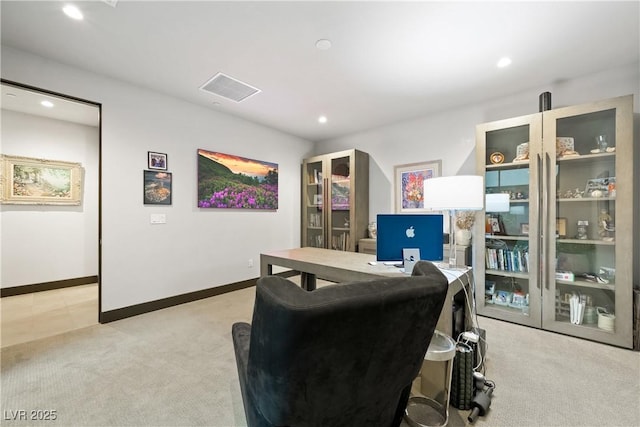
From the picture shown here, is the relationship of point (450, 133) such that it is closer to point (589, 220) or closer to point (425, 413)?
point (589, 220)

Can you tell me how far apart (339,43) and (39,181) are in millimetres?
4585

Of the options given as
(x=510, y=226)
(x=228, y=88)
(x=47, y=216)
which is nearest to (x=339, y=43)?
(x=228, y=88)

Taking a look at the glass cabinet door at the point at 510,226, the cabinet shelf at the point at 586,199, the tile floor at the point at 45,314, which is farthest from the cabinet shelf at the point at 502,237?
the tile floor at the point at 45,314

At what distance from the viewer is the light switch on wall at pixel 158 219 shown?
10.2 feet

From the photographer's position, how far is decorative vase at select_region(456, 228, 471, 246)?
3143mm

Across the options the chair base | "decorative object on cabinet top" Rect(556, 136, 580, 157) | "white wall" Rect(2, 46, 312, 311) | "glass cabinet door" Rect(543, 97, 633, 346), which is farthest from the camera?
"white wall" Rect(2, 46, 312, 311)

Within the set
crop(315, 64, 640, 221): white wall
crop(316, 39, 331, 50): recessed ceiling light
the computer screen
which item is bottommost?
the computer screen

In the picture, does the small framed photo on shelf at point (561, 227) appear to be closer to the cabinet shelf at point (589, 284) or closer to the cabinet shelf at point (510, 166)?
the cabinet shelf at point (589, 284)

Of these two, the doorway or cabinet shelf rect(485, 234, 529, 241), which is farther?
the doorway

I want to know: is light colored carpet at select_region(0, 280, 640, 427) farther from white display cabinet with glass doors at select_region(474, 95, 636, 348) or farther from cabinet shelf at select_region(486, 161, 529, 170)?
cabinet shelf at select_region(486, 161, 529, 170)

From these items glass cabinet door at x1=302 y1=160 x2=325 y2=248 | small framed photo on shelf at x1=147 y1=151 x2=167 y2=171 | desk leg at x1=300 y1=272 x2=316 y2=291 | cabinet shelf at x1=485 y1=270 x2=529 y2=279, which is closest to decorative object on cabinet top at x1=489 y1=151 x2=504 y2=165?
cabinet shelf at x1=485 y1=270 x2=529 y2=279

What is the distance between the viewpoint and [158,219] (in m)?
3.16

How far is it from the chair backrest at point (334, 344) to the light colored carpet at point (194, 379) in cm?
95

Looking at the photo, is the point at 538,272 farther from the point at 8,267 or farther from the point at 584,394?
the point at 8,267
